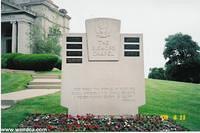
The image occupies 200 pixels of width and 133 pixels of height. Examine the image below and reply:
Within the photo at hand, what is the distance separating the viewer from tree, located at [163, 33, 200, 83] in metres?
12.9

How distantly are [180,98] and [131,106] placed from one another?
2800 millimetres

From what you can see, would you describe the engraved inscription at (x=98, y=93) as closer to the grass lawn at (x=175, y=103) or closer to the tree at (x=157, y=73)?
the grass lawn at (x=175, y=103)

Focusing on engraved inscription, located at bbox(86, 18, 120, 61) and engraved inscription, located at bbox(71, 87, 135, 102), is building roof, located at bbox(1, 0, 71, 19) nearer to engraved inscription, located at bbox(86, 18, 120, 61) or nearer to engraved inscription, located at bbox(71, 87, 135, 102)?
engraved inscription, located at bbox(86, 18, 120, 61)

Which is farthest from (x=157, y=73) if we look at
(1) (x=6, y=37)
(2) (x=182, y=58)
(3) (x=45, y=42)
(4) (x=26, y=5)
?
(1) (x=6, y=37)

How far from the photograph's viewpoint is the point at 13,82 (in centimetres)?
1202

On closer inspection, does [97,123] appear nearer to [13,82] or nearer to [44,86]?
[44,86]

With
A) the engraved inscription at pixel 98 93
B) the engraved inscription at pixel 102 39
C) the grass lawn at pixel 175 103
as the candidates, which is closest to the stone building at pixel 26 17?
the grass lawn at pixel 175 103

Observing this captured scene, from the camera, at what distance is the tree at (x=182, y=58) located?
12867 millimetres

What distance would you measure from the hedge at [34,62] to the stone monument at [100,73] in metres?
8.92

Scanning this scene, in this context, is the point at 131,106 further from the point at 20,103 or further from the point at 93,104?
the point at 20,103

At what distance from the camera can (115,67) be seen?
6.74 meters

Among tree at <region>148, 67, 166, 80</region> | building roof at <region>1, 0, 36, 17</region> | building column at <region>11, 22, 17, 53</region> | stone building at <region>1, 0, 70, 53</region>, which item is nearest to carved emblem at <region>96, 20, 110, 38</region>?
tree at <region>148, 67, 166, 80</region>

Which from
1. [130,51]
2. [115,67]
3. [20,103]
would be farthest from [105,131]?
[20,103]

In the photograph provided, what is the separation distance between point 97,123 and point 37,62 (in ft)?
33.2
